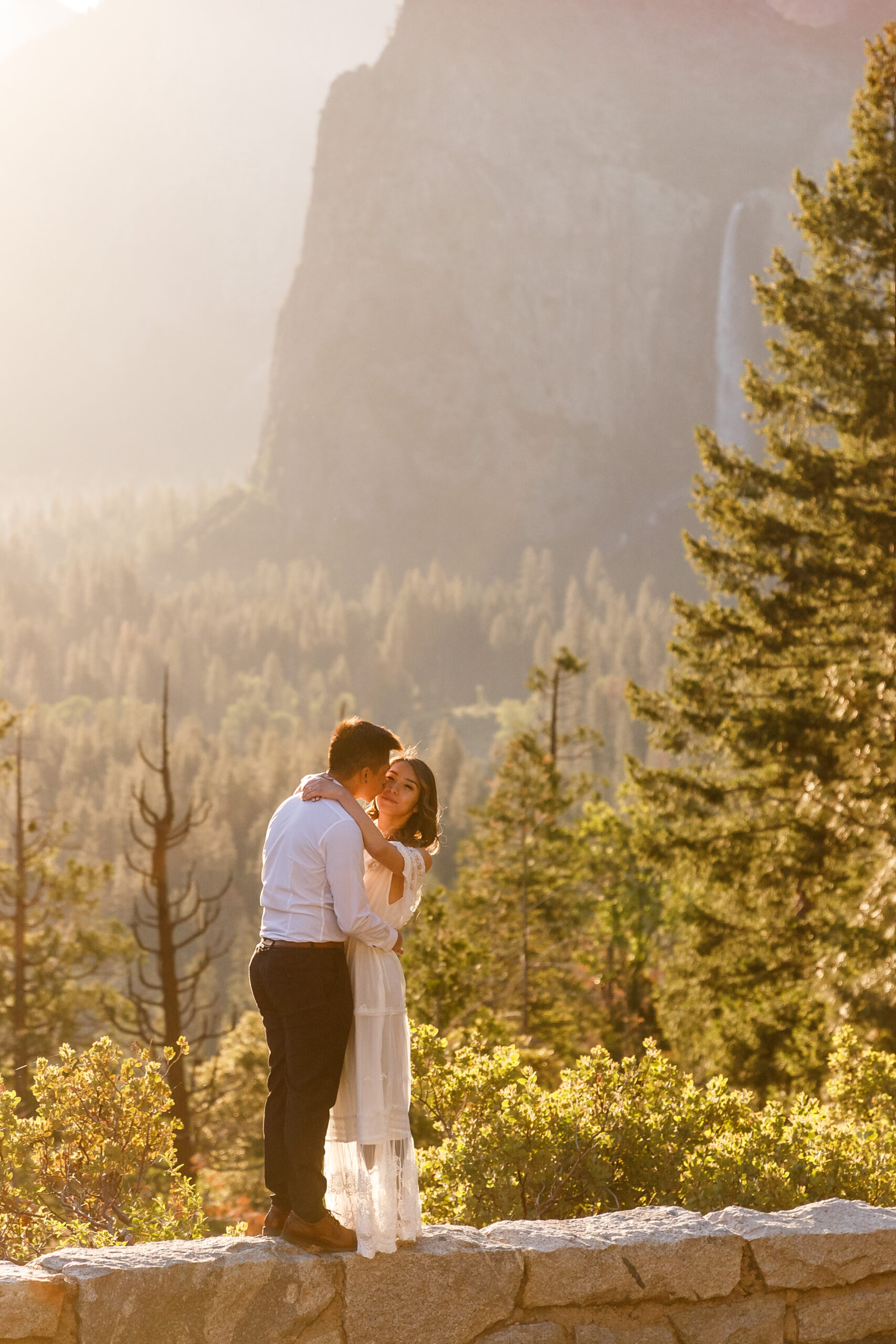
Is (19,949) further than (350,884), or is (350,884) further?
(19,949)

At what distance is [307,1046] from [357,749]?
1.09 meters

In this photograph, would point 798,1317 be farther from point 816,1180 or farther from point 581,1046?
point 581,1046

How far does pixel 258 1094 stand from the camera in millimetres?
31797

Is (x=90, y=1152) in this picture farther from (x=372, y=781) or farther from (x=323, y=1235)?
(x=372, y=781)

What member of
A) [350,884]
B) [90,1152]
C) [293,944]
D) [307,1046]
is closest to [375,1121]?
[307,1046]

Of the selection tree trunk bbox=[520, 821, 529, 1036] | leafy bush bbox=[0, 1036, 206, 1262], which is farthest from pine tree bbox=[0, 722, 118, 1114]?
leafy bush bbox=[0, 1036, 206, 1262]

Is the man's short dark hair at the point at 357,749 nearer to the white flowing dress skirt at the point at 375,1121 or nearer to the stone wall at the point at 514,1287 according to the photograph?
the white flowing dress skirt at the point at 375,1121

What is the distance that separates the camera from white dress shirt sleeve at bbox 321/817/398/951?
4141 millimetres

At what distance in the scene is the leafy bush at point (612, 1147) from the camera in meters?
5.62

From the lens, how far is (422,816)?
459cm

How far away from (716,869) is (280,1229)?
1208cm

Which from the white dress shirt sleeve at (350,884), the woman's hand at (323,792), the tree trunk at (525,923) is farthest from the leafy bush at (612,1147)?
the tree trunk at (525,923)

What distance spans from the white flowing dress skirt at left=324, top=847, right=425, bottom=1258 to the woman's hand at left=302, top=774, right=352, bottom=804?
0.37 meters

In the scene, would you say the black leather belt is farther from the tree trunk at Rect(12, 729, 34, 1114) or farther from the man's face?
the tree trunk at Rect(12, 729, 34, 1114)
